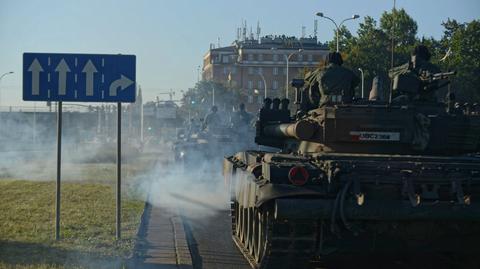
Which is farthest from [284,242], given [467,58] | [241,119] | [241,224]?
[467,58]

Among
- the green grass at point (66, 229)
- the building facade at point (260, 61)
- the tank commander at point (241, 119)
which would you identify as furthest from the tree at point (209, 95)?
the green grass at point (66, 229)

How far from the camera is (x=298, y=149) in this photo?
992 centimetres

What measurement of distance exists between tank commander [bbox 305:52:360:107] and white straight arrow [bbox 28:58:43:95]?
3.69 meters

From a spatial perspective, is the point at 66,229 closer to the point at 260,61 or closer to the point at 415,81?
the point at 415,81

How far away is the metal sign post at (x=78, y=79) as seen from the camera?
33.5ft

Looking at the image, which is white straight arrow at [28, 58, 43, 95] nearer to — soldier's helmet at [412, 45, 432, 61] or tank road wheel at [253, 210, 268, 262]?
tank road wheel at [253, 210, 268, 262]

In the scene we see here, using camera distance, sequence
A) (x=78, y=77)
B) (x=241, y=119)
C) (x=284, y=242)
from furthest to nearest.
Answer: (x=241, y=119), (x=78, y=77), (x=284, y=242)

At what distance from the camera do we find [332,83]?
32.6 feet

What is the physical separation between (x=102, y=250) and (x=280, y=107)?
430cm

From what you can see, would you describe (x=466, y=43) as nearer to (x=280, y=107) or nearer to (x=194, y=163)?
(x=194, y=163)

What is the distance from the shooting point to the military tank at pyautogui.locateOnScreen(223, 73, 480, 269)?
287 inches

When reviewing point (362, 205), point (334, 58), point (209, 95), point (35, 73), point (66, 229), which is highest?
point (209, 95)

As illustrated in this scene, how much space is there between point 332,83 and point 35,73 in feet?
13.0

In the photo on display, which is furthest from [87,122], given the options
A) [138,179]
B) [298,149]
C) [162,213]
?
[298,149]
